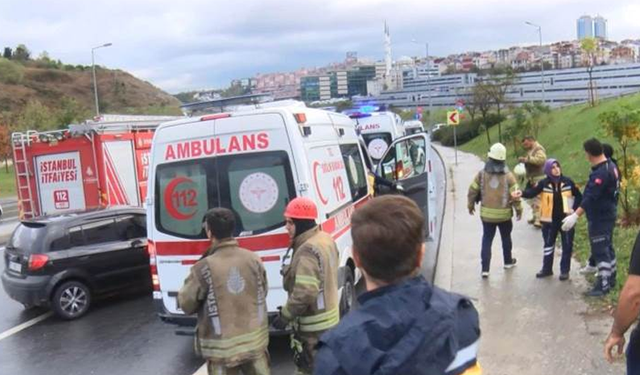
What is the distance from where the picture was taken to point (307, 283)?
4.00 metres

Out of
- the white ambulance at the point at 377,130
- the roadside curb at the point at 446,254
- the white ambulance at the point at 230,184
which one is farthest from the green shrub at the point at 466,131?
the white ambulance at the point at 230,184

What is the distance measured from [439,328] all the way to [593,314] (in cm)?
528

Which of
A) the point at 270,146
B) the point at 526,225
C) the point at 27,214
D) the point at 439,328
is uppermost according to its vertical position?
the point at 270,146

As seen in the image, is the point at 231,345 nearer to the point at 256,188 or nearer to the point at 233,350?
the point at 233,350

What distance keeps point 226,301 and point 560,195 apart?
531 cm

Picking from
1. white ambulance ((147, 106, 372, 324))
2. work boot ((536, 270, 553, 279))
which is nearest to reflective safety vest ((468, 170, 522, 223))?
work boot ((536, 270, 553, 279))

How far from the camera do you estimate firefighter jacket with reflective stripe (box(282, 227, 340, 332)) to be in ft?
13.1

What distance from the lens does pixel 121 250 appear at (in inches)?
350

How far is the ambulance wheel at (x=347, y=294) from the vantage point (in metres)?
6.54

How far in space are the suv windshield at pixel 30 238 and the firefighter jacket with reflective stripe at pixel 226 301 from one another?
201 inches

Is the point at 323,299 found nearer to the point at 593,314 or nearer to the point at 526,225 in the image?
the point at 593,314

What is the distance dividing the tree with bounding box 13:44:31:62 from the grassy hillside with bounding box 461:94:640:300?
102m

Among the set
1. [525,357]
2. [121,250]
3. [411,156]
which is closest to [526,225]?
[411,156]

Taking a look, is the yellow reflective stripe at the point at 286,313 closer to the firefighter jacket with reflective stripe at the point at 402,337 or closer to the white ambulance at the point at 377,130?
the firefighter jacket with reflective stripe at the point at 402,337
